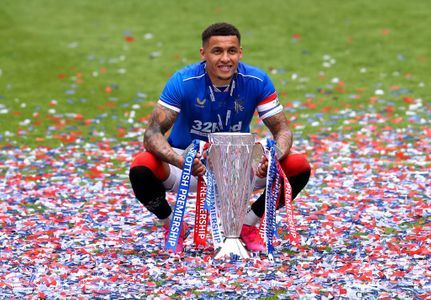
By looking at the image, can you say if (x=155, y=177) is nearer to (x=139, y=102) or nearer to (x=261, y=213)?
(x=261, y=213)

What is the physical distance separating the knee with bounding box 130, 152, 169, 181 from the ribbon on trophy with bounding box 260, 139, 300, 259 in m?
1.01

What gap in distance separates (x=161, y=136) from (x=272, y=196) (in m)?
1.15

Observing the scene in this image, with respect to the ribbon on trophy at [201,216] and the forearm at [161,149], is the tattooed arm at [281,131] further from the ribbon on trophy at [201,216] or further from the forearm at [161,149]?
the forearm at [161,149]

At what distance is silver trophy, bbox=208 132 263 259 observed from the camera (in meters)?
8.02

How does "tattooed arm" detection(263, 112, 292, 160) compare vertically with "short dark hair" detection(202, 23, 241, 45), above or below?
below

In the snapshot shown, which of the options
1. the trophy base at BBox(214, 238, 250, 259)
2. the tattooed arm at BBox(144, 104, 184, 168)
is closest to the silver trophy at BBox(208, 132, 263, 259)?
the trophy base at BBox(214, 238, 250, 259)

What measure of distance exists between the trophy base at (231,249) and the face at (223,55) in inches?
58.6

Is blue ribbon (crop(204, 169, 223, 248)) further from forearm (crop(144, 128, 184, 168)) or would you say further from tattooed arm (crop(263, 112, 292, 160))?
tattooed arm (crop(263, 112, 292, 160))

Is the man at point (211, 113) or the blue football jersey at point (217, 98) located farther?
the blue football jersey at point (217, 98)

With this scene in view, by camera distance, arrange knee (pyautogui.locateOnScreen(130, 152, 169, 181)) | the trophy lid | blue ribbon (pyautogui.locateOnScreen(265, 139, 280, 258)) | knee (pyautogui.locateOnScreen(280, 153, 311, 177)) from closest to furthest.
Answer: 1. the trophy lid
2. blue ribbon (pyautogui.locateOnScreen(265, 139, 280, 258))
3. knee (pyautogui.locateOnScreen(130, 152, 169, 181))
4. knee (pyautogui.locateOnScreen(280, 153, 311, 177))

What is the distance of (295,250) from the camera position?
8453mm

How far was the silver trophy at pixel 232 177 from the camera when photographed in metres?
8.02

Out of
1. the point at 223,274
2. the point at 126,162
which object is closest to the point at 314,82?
the point at 126,162

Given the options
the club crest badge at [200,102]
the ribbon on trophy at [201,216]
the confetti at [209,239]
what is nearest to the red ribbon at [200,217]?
the ribbon on trophy at [201,216]
